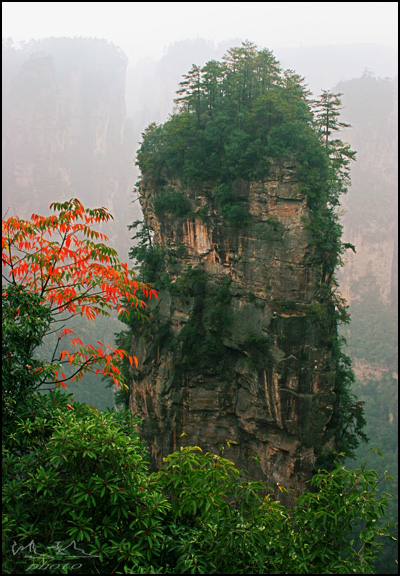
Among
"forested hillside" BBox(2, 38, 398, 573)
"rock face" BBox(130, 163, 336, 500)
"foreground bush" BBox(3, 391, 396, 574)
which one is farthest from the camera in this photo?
"forested hillside" BBox(2, 38, 398, 573)

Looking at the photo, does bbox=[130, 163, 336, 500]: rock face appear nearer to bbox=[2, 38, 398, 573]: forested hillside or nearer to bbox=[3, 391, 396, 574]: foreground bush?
bbox=[3, 391, 396, 574]: foreground bush

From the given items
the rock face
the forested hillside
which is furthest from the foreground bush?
the forested hillside

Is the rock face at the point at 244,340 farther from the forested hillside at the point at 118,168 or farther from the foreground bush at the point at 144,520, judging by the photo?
the forested hillside at the point at 118,168

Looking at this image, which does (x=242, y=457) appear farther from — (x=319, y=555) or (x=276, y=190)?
(x=319, y=555)

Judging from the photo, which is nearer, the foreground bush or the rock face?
the foreground bush

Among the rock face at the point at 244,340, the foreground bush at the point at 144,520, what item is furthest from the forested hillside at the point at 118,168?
the foreground bush at the point at 144,520

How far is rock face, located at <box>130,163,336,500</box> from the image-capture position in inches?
541

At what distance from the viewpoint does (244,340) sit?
14492 millimetres

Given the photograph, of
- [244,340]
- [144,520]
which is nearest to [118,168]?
[244,340]

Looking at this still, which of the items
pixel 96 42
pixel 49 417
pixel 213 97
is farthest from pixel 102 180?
pixel 49 417

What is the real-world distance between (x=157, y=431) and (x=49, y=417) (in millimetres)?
12961

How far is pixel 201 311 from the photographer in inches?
612

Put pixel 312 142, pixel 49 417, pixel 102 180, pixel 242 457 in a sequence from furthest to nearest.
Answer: pixel 102 180 < pixel 242 457 < pixel 312 142 < pixel 49 417

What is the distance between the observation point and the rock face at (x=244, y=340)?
1374 centimetres
